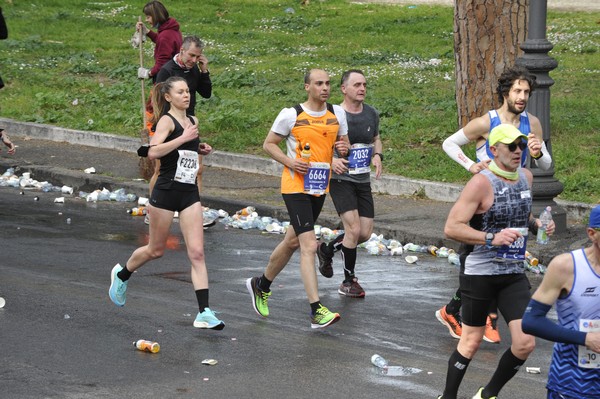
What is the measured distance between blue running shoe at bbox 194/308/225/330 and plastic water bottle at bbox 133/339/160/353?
1.78 feet

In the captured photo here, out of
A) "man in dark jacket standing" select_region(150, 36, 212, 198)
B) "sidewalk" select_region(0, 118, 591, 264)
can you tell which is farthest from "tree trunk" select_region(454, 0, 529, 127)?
"man in dark jacket standing" select_region(150, 36, 212, 198)

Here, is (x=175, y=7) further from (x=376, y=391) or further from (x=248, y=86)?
(x=376, y=391)

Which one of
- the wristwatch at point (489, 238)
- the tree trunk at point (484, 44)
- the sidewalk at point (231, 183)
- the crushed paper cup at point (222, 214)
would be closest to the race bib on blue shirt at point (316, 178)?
the wristwatch at point (489, 238)

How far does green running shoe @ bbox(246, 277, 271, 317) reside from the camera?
30.3ft

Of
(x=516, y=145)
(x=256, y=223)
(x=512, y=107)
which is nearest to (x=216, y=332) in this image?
(x=512, y=107)

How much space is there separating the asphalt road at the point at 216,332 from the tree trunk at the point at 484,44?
4281 mm

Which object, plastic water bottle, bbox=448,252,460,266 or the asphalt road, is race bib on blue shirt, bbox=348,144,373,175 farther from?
plastic water bottle, bbox=448,252,460,266

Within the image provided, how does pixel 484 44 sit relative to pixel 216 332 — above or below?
above

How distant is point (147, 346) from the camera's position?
8133mm

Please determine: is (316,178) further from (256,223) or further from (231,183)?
(231,183)

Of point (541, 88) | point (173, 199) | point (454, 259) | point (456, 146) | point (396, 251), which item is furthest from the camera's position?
point (541, 88)

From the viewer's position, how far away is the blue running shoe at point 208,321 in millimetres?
8633

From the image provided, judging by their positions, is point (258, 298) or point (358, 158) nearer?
point (258, 298)

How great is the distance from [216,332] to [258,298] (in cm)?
66
